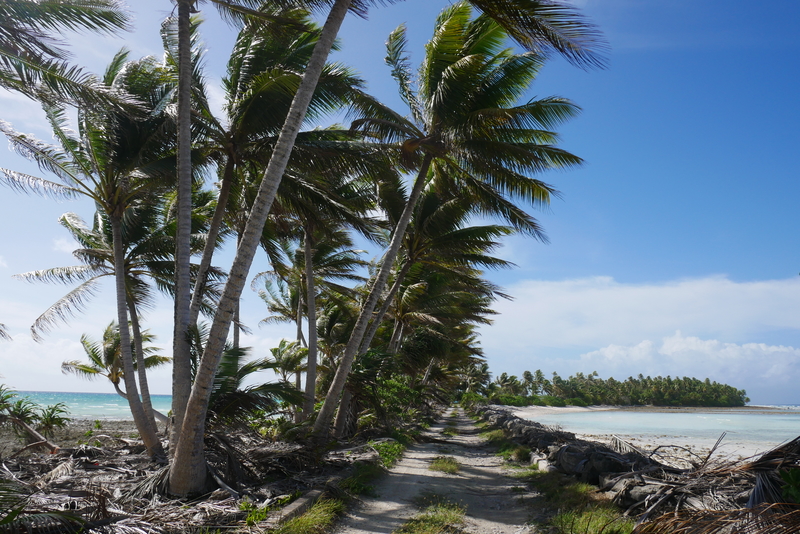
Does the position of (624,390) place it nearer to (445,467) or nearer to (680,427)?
(680,427)

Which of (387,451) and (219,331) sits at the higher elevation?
(219,331)

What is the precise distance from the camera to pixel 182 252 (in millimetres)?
6805

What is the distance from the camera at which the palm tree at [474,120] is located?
9719 millimetres

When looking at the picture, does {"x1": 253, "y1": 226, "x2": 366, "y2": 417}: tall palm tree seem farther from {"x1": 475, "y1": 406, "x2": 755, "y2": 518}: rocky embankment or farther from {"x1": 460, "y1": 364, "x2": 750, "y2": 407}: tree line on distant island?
{"x1": 460, "y1": 364, "x2": 750, "y2": 407}: tree line on distant island

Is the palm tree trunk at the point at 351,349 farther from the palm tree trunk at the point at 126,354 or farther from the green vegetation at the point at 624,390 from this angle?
the green vegetation at the point at 624,390

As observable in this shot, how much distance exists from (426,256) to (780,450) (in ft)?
34.3

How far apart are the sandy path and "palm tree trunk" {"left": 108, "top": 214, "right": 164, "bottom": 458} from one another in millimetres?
4420

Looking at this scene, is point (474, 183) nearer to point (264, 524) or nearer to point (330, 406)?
point (330, 406)

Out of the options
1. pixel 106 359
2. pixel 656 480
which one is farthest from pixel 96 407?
pixel 656 480

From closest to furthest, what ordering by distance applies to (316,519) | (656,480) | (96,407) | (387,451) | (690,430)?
1. (316,519)
2. (656,480)
3. (387,451)
4. (690,430)
5. (96,407)

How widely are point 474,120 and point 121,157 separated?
264 inches

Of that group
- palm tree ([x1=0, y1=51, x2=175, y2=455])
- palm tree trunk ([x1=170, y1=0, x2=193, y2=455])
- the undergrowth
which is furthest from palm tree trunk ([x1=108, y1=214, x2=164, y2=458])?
the undergrowth

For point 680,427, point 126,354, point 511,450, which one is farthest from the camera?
point 680,427

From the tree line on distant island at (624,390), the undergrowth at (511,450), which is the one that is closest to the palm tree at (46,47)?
the undergrowth at (511,450)
